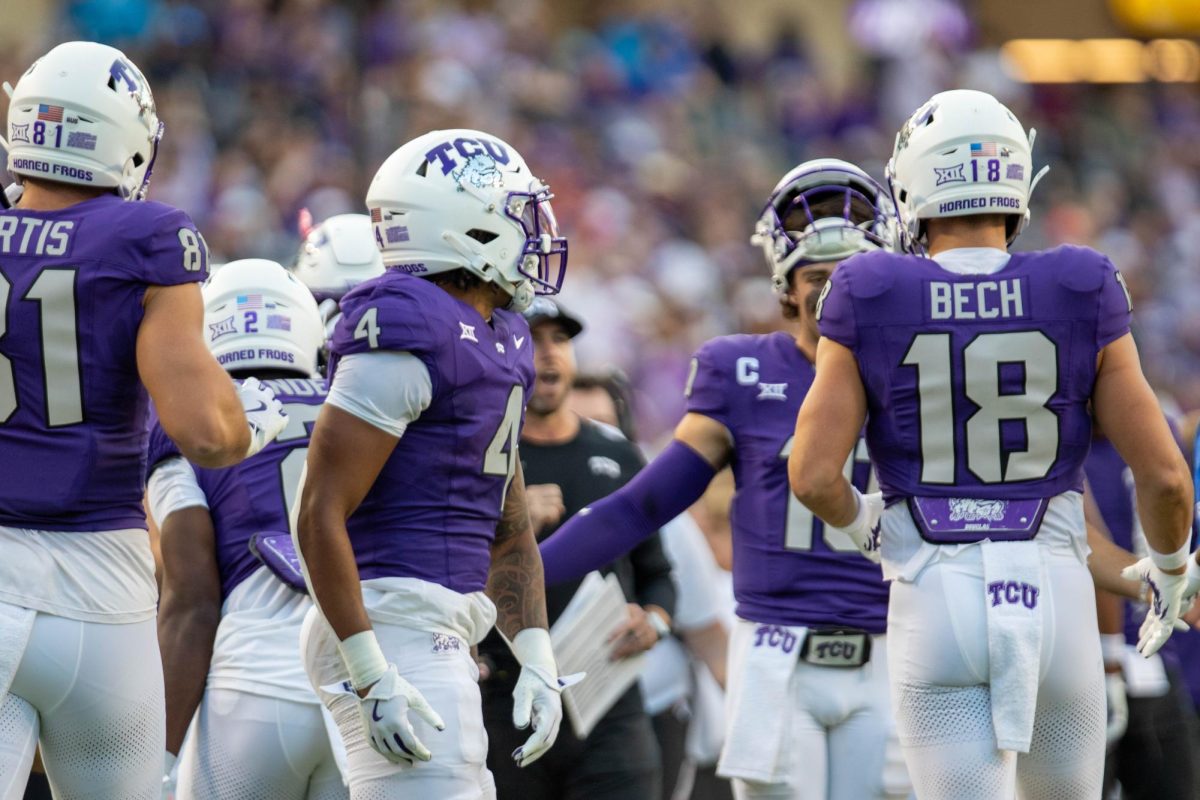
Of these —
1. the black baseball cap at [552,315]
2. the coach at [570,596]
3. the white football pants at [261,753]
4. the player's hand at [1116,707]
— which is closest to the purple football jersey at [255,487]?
the white football pants at [261,753]

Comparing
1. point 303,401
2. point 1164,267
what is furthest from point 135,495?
point 1164,267

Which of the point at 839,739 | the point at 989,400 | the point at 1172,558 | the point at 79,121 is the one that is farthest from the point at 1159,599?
the point at 79,121

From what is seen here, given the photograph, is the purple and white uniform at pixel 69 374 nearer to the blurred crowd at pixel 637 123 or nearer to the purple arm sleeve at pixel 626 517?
the purple arm sleeve at pixel 626 517

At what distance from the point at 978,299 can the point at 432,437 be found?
3.92 feet

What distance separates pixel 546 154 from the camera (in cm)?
1427

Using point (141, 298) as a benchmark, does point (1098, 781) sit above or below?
below

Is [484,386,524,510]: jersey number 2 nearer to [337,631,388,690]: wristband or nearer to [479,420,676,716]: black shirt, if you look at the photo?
[337,631,388,690]: wristband

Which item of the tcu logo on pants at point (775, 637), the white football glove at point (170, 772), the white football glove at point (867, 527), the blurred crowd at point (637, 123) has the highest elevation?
the blurred crowd at point (637, 123)

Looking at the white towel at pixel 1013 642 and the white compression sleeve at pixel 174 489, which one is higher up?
the white compression sleeve at pixel 174 489

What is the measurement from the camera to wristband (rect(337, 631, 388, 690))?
3600 mm

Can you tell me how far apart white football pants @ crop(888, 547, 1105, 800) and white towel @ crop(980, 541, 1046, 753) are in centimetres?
2

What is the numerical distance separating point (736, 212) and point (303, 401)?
10.5 meters

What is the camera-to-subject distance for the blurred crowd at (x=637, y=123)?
39.5 ft

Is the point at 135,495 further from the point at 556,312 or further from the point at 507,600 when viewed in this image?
the point at 556,312
